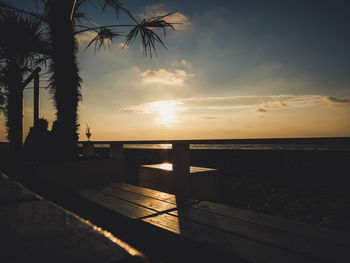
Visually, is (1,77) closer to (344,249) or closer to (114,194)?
(114,194)

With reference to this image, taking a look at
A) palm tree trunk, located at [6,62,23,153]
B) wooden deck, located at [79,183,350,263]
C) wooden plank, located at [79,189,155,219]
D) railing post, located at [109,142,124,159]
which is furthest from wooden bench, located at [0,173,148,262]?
palm tree trunk, located at [6,62,23,153]

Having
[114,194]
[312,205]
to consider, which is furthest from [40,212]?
[312,205]

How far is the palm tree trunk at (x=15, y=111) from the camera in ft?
22.6

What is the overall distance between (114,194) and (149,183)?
1.35 m

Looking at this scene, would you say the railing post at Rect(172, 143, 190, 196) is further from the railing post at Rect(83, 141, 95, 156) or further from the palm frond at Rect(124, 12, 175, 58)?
the railing post at Rect(83, 141, 95, 156)

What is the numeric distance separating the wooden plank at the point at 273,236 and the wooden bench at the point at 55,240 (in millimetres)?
1100

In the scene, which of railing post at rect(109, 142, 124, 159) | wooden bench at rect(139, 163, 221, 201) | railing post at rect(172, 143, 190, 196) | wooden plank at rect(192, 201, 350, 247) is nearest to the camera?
wooden plank at rect(192, 201, 350, 247)

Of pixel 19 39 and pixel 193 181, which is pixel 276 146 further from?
pixel 19 39

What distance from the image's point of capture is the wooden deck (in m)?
1.11

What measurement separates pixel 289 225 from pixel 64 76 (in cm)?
389

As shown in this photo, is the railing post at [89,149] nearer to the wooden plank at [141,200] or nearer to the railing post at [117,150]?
the railing post at [117,150]

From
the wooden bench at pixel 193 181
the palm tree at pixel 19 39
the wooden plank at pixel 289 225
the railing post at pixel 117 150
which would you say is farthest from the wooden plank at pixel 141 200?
the palm tree at pixel 19 39

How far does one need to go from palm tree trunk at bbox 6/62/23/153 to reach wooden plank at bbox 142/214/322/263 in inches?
293

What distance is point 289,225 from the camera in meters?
1.47
